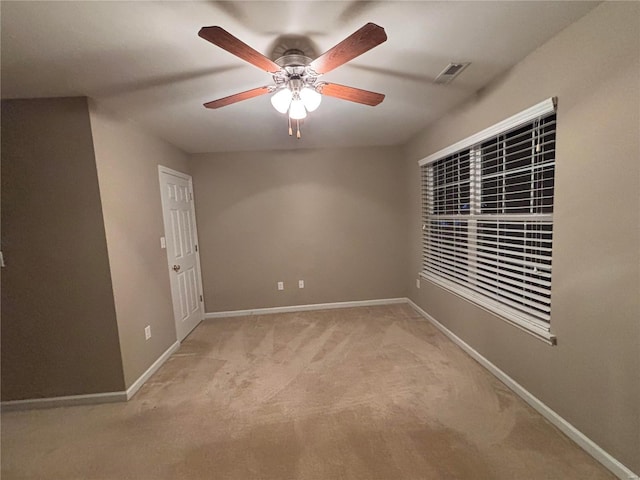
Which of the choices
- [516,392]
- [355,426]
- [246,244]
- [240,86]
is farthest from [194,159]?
[516,392]

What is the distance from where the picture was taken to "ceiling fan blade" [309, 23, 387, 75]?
1090 mm

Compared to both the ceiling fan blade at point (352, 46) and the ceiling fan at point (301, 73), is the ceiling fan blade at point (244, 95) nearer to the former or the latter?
the ceiling fan at point (301, 73)

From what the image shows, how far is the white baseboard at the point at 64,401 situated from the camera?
213 centimetres

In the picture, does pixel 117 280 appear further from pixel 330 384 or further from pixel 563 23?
pixel 563 23

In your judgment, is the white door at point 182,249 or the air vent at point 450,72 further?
the white door at point 182,249

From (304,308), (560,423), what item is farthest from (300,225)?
(560,423)

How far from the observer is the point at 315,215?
3.95m

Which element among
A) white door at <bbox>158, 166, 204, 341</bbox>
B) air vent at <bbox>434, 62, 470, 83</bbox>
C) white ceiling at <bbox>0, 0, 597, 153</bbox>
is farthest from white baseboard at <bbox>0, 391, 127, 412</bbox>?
air vent at <bbox>434, 62, 470, 83</bbox>

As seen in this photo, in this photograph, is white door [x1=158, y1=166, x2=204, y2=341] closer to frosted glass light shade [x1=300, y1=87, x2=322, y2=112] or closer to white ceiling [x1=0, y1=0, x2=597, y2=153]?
white ceiling [x1=0, y1=0, x2=597, y2=153]

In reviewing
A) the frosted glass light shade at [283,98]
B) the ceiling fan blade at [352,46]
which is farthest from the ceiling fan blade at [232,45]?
the ceiling fan blade at [352,46]

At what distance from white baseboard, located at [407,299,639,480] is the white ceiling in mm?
2342

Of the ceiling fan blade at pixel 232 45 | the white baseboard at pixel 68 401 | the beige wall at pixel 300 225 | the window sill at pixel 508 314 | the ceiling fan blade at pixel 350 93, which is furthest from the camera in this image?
the beige wall at pixel 300 225

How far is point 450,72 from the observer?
1885mm

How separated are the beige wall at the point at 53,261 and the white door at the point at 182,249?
92 cm
